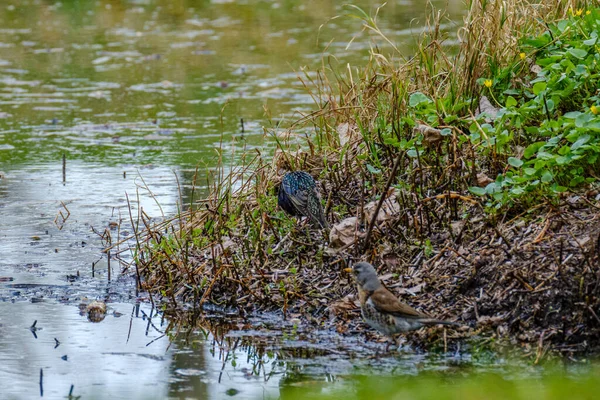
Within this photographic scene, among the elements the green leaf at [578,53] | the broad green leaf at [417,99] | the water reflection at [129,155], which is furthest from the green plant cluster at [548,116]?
the water reflection at [129,155]

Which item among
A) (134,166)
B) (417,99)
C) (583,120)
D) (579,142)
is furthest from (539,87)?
(134,166)

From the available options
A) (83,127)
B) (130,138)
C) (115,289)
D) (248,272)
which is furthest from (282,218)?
(83,127)

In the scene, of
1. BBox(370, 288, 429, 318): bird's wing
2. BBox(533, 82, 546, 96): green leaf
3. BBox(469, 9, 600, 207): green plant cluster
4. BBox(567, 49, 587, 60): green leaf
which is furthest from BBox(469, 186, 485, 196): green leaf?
BBox(567, 49, 587, 60): green leaf

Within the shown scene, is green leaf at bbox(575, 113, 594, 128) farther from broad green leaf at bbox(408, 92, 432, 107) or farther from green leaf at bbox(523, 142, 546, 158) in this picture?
broad green leaf at bbox(408, 92, 432, 107)

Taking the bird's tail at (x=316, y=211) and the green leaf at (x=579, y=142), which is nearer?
the green leaf at (x=579, y=142)

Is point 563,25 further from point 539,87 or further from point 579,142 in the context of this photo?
point 579,142

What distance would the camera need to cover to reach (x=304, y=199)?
665 cm

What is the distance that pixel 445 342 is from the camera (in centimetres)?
543

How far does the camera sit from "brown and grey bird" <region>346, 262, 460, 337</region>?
5.28 m

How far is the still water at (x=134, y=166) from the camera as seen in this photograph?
5.26 m

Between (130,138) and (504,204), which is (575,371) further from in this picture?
(130,138)

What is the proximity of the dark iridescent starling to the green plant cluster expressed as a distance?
108cm

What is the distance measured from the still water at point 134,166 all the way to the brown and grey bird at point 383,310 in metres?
0.18

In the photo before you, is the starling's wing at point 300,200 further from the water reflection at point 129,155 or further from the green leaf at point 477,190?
the green leaf at point 477,190
